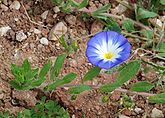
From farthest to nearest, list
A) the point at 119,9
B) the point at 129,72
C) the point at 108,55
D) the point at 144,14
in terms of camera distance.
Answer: the point at 119,9 → the point at 144,14 → the point at 108,55 → the point at 129,72

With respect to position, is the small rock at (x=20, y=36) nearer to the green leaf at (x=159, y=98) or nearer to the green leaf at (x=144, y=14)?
the green leaf at (x=144, y=14)

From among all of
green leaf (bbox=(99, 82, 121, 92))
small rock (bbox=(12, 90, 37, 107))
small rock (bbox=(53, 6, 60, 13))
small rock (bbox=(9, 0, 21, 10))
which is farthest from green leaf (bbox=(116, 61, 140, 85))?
small rock (bbox=(9, 0, 21, 10))

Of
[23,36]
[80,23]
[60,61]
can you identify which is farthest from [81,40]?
[60,61]

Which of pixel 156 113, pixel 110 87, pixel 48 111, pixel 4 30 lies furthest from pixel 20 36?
pixel 156 113

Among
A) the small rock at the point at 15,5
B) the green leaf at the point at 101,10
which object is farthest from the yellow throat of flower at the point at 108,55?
the small rock at the point at 15,5

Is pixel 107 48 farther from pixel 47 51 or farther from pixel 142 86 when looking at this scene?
pixel 47 51

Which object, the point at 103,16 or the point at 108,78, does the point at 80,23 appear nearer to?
the point at 103,16
